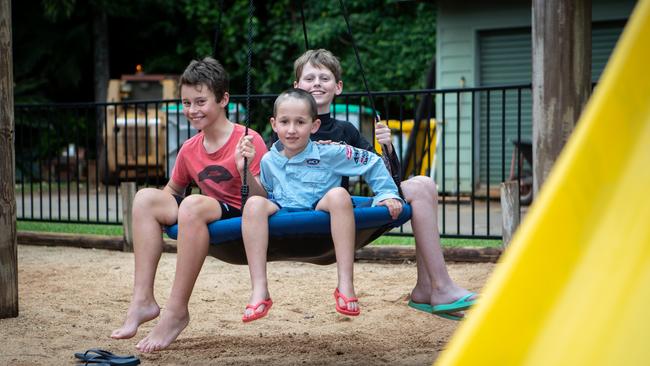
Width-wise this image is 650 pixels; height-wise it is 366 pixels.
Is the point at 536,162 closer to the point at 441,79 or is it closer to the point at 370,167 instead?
the point at 370,167

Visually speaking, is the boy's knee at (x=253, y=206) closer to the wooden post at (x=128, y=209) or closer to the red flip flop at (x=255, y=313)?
the red flip flop at (x=255, y=313)

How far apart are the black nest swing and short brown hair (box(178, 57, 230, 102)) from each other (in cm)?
44

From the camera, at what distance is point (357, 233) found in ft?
11.7

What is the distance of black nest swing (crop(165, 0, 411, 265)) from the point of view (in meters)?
3.38

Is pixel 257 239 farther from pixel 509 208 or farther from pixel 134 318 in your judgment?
pixel 509 208

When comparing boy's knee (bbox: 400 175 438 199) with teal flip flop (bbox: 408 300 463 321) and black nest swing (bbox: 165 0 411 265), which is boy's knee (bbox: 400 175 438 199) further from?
teal flip flop (bbox: 408 300 463 321)

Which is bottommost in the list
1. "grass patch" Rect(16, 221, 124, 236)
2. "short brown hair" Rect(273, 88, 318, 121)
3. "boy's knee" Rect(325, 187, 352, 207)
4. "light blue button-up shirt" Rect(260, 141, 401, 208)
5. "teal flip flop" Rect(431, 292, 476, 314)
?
"grass patch" Rect(16, 221, 124, 236)

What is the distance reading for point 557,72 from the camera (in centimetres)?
578

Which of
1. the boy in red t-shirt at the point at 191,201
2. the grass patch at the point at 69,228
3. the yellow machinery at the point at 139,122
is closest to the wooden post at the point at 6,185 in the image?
the boy in red t-shirt at the point at 191,201

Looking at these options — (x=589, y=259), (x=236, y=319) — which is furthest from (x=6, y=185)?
(x=589, y=259)

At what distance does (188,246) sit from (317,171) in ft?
2.10

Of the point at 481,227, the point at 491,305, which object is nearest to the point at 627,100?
the point at 491,305

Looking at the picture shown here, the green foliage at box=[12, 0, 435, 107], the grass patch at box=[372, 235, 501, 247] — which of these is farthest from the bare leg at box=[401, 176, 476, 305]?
the green foliage at box=[12, 0, 435, 107]

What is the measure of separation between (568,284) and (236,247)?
1981 mm
